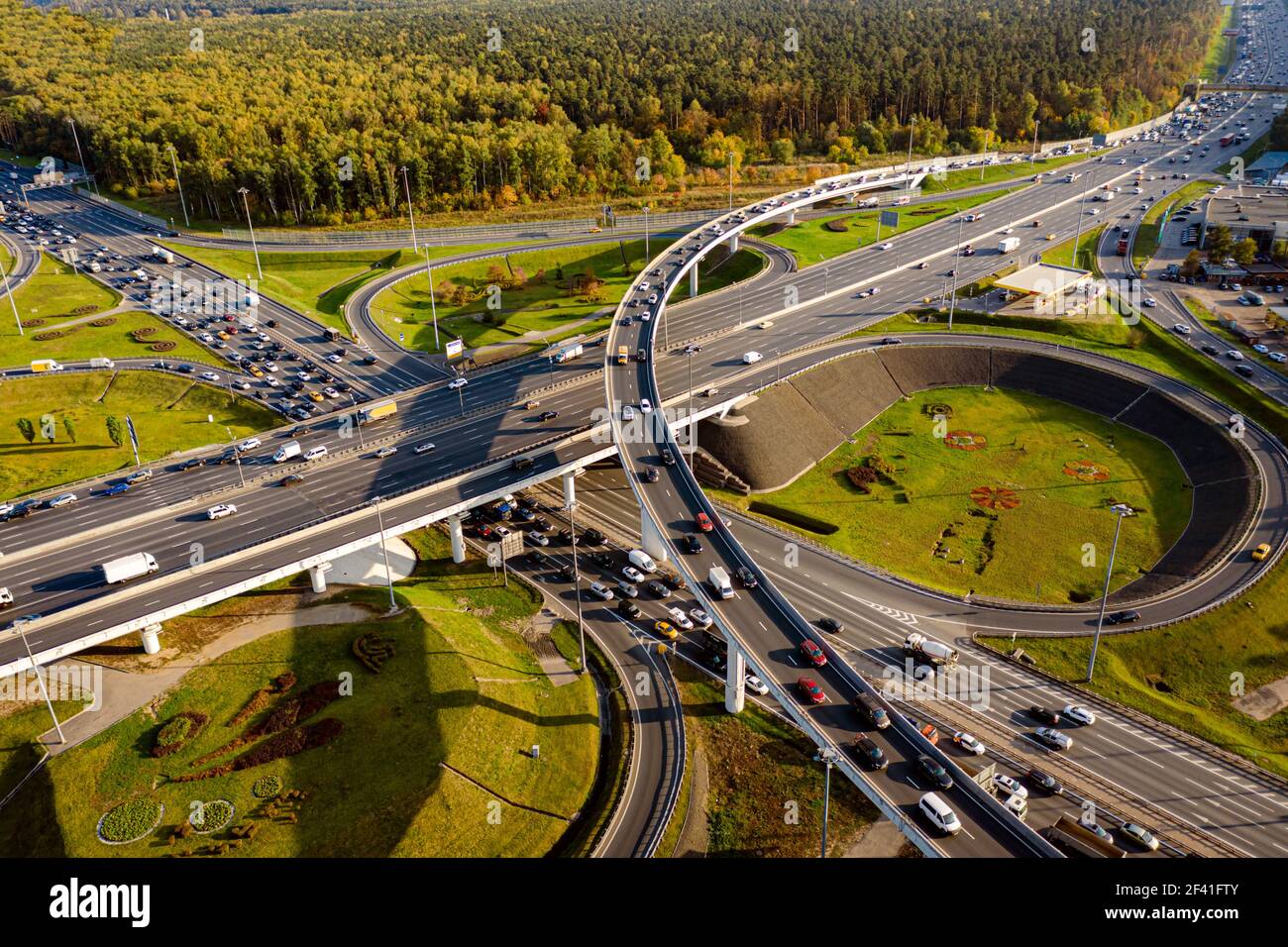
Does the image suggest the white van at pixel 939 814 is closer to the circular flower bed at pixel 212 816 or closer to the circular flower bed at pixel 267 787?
the circular flower bed at pixel 267 787

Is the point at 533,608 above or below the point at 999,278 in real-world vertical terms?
below

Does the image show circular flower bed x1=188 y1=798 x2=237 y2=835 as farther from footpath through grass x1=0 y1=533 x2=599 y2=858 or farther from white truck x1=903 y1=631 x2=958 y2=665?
white truck x1=903 y1=631 x2=958 y2=665

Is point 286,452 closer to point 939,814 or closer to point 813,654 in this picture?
point 813,654

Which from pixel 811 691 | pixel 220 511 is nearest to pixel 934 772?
pixel 811 691

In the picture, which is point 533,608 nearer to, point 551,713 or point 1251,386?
point 551,713

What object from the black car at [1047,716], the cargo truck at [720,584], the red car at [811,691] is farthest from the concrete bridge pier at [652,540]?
the black car at [1047,716]

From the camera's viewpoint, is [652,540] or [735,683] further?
[652,540]
